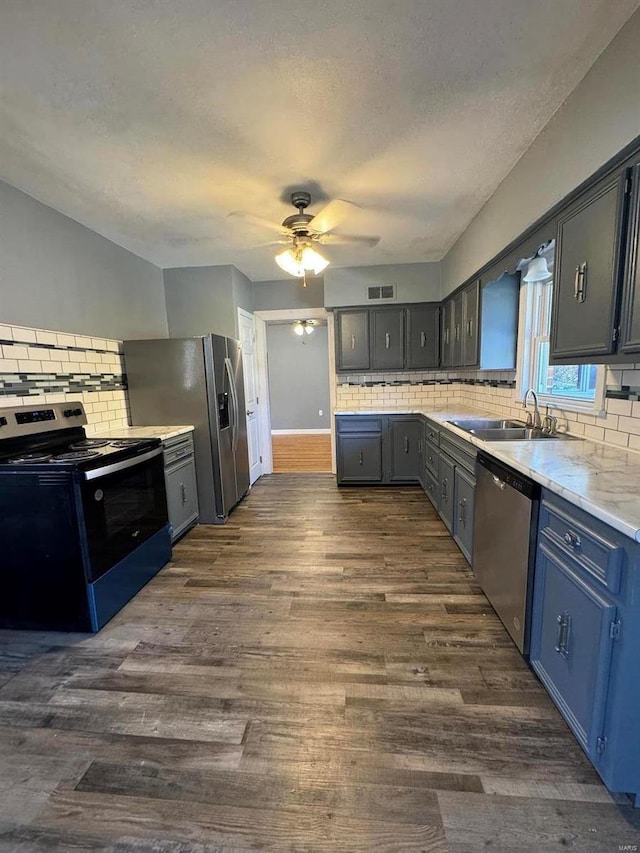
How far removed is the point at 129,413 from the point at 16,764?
2.54 m

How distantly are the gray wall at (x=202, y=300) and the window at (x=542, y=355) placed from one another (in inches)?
112

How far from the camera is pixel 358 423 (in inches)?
164

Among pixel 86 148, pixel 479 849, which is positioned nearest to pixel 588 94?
pixel 86 148

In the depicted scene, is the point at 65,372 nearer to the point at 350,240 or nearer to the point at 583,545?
A: the point at 350,240

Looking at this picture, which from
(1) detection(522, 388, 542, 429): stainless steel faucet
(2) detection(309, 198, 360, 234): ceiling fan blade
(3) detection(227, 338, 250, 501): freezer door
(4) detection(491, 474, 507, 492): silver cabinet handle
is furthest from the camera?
(3) detection(227, 338, 250, 501): freezer door

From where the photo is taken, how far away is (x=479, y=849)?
1064 millimetres

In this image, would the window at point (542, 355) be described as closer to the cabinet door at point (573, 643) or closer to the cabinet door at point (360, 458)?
the cabinet door at point (573, 643)

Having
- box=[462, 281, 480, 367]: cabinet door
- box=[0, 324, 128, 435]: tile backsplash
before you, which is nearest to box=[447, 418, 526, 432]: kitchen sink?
box=[462, 281, 480, 367]: cabinet door

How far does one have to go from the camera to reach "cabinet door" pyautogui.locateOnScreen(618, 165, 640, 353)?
133 centimetres

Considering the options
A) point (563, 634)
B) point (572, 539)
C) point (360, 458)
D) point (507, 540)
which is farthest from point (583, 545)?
point (360, 458)

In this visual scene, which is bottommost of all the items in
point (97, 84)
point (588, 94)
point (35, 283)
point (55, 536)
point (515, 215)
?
point (55, 536)

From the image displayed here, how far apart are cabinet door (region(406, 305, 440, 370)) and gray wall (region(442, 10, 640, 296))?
1.59 m

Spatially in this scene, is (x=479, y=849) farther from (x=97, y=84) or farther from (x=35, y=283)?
(x=35, y=283)

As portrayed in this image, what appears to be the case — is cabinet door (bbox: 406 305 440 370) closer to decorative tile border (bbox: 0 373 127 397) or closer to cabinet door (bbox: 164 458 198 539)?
cabinet door (bbox: 164 458 198 539)
